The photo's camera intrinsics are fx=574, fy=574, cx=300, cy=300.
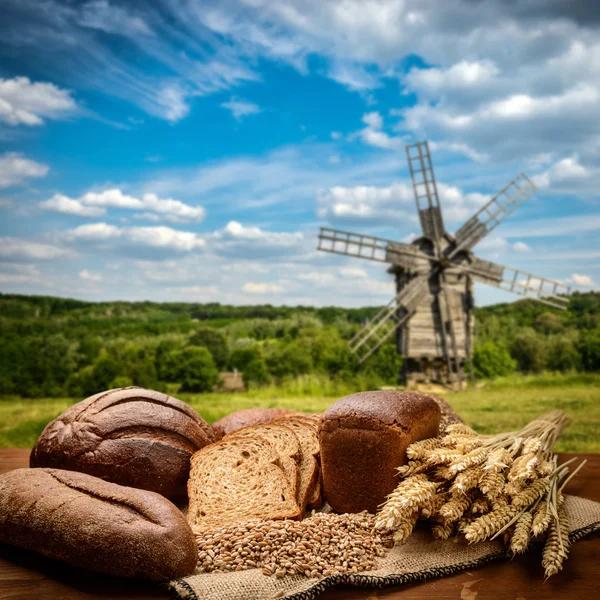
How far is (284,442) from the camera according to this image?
9.81 ft

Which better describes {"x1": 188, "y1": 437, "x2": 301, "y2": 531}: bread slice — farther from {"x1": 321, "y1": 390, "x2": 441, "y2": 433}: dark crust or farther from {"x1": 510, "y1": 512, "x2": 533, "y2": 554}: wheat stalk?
{"x1": 510, "y1": 512, "x2": 533, "y2": 554}: wheat stalk

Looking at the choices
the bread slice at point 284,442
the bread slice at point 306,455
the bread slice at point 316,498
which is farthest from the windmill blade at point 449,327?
the bread slice at point 316,498

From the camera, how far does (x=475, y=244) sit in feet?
29.4

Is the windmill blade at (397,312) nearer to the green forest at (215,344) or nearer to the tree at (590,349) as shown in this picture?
the green forest at (215,344)

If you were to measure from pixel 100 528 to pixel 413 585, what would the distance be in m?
1.09

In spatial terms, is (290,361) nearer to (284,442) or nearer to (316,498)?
(284,442)

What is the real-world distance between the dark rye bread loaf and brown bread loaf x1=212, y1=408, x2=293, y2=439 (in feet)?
1.43

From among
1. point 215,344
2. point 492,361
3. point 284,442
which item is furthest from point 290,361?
point 284,442

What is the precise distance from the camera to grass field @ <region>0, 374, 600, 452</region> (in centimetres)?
535

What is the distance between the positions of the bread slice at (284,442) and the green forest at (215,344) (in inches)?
132

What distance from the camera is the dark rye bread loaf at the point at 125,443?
2.72 metres

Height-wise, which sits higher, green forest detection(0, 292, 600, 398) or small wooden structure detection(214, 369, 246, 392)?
green forest detection(0, 292, 600, 398)

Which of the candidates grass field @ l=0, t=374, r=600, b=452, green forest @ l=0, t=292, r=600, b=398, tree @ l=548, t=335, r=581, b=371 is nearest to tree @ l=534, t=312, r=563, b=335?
green forest @ l=0, t=292, r=600, b=398

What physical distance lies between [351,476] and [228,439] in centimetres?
71
